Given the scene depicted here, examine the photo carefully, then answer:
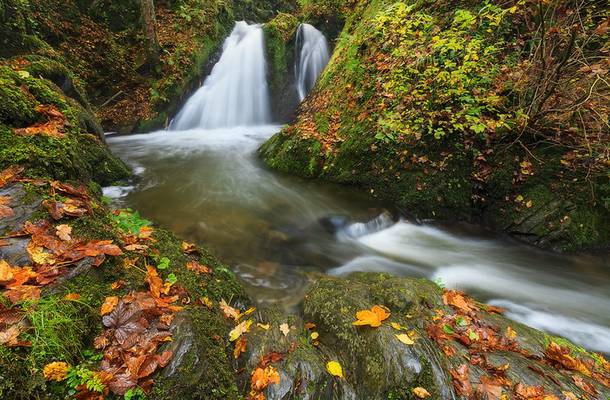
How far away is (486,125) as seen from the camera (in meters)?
5.54

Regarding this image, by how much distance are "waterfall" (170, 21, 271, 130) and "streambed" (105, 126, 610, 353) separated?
17.4 feet

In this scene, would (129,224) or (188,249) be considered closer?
(129,224)

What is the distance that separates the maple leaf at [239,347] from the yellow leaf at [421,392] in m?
1.32

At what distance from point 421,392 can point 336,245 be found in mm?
3211

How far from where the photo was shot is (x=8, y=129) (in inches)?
124

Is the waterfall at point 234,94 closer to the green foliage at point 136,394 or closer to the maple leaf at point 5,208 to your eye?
the maple leaf at point 5,208

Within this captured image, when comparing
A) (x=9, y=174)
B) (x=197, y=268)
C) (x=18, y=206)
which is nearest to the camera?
(x=18, y=206)

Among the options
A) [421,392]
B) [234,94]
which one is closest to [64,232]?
[421,392]

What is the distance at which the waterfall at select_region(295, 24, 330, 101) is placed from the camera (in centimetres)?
1291

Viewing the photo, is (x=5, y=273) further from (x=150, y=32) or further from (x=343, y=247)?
(x=150, y=32)

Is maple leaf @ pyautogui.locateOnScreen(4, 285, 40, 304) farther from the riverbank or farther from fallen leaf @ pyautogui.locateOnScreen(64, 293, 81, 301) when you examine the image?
fallen leaf @ pyautogui.locateOnScreen(64, 293, 81, 301)

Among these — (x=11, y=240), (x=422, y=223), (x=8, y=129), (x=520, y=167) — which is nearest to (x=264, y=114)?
(x=422, y=223)

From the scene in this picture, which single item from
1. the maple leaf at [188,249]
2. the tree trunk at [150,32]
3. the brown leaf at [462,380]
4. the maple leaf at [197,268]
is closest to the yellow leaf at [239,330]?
the maple leaf at [197,268]

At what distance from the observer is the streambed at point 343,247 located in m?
4.35
